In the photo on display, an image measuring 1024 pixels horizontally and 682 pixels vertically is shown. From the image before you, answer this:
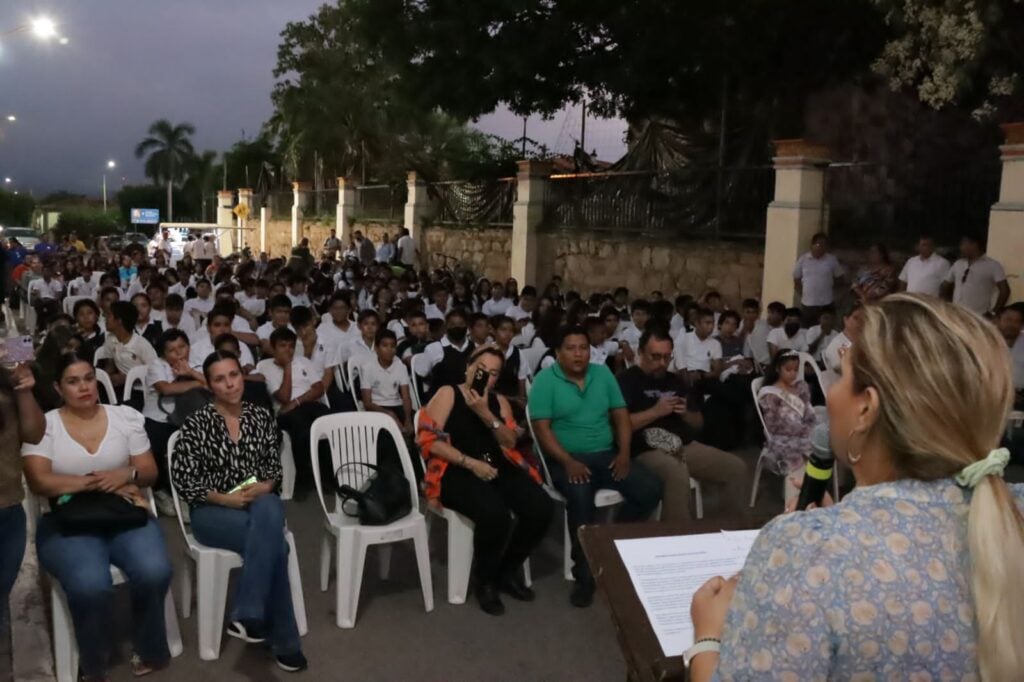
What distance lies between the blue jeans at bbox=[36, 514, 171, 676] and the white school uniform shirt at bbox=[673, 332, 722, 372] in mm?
4765

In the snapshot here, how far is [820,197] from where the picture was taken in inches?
423

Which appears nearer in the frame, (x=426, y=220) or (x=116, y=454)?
(x=116, y=454)

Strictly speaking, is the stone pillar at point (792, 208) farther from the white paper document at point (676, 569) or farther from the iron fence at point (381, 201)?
the iron fence at point (381, 201)

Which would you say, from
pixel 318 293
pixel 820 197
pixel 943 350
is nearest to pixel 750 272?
pixel 820 197

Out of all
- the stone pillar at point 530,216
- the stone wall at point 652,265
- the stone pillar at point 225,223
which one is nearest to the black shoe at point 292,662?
the stone wall at point 652,265

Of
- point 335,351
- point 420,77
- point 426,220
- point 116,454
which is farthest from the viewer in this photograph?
point 426,220

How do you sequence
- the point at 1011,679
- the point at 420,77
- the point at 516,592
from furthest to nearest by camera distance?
the point at 420,77
the point at 516,592
the point at 1011,679

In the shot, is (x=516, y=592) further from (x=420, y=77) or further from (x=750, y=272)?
(x=420, y=77)

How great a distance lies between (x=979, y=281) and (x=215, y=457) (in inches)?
270

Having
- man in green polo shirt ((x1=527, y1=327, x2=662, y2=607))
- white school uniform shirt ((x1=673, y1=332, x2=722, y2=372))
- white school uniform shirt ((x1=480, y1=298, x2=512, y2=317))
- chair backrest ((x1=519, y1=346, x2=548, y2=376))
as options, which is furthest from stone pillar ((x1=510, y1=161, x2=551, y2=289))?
man in green polo shirt ((x1=527, y1=327, x2=662, y2=607))

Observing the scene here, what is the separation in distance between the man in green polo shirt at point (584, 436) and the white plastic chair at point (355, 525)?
0.77 m

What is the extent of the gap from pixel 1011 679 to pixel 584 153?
16.0 metres

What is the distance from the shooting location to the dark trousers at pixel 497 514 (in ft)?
14.8

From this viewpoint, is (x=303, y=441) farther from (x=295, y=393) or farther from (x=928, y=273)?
(x=928, y=273)
